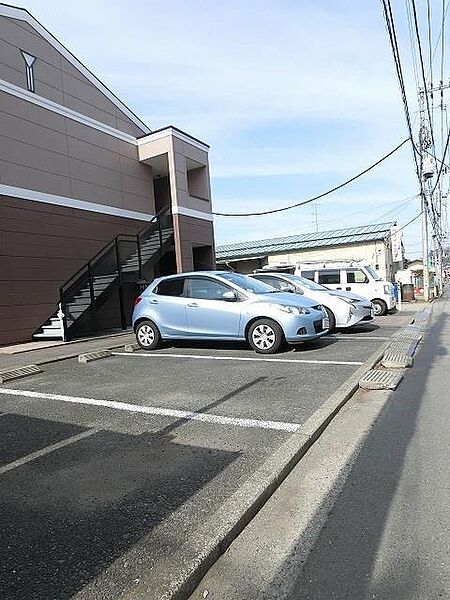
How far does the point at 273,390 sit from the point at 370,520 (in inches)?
116

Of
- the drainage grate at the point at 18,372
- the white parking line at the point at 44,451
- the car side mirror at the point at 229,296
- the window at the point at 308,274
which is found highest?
the window at the point at 308,274

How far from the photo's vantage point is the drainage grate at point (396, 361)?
696 cm

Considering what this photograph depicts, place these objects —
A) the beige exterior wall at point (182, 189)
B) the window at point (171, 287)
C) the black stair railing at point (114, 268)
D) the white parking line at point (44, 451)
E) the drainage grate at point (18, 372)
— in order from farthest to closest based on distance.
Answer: the beige exterior wall at point (182, 189) → the black stair railing at point (114, 268) → the window at point (171, 287) → the drainage grate at point (18, 372) → the white parking line at point (44, 451)

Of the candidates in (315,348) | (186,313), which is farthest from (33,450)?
(315,348)

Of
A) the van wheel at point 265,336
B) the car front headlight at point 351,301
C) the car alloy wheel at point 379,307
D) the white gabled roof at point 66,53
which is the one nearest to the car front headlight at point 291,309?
the van wheel at point 265,336

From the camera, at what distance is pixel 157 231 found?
16.3 m

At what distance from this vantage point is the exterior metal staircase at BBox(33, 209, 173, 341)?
40.5 ft

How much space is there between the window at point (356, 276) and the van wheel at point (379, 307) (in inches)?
34.2

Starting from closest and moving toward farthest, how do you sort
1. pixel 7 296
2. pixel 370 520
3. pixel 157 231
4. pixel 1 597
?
pixel 1 597, pixel 370 520, pixel 7 296, pixel 157 231

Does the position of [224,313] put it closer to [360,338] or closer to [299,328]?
[299,328]

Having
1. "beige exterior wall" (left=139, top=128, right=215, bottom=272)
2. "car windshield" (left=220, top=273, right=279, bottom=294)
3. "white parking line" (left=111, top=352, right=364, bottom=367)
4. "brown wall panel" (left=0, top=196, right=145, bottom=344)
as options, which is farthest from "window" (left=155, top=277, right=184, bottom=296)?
"beige exterior wall" (left=139, top=128, right=215, bottom=272)

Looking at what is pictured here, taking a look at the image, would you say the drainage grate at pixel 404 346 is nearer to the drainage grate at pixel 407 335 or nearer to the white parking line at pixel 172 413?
the drainage grate at pixel 407 335

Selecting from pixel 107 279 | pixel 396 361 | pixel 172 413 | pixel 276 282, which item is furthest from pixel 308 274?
pixel 172 413

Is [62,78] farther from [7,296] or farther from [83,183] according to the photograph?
[7,296]
